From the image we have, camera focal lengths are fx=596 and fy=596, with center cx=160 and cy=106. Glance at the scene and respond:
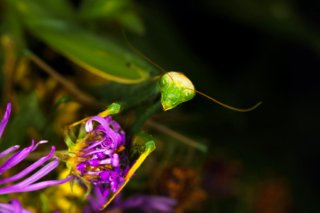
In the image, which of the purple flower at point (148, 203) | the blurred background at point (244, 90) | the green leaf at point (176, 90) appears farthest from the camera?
the blurred background at point (244, 90)

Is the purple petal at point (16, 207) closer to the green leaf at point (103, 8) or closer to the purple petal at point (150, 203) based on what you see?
the purple petal at point (150, 203)

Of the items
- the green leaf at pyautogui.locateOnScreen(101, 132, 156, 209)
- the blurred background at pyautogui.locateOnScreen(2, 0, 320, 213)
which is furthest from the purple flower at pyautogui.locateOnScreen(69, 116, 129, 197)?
Result: the blurred background at pyautogui.locateOnScreen(2, 0, 320, 213)

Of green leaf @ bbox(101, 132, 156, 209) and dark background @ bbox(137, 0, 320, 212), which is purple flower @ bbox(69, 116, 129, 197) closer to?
green leaf @ bbox(101, 132, 156, 209)

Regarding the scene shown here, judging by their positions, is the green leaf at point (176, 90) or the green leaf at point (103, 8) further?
the green leaf at point (103, 8)

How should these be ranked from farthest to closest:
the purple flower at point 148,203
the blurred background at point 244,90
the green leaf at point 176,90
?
the blurred background at point 244,90 → the purple flower at point 148,203 → the green leaf at point 176,90

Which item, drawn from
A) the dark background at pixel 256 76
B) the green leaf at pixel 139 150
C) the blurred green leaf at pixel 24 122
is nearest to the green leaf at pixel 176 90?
the green leaf at pixel 139 150

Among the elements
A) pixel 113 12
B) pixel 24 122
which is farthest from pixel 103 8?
pixel 24 122

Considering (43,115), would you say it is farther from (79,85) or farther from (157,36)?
(157,36)
